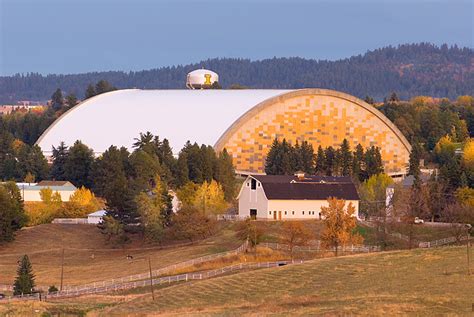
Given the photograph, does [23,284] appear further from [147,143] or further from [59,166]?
[59,166]

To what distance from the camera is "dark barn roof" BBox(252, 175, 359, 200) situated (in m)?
92.2

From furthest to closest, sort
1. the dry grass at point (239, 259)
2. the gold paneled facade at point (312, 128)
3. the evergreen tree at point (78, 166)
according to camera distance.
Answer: the gold paneled facade at point (312, 128) < the evergreen tree at point (78, 166) < the dry grass at point (239, 259)

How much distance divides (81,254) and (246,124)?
4077 cm

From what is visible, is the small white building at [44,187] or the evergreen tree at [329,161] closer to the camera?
the small white building at [44,187]

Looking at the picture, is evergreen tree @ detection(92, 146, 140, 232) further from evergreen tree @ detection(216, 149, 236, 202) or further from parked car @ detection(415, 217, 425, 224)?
parked car @ detection(415, 217, 425, 224)

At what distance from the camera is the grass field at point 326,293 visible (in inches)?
2119

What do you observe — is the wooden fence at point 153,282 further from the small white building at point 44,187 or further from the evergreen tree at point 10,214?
the small white building at point 44,187

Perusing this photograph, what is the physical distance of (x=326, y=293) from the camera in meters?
58.5

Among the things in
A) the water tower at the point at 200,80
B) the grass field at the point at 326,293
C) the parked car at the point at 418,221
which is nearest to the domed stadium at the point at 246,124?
the water tower at the point at 200,80

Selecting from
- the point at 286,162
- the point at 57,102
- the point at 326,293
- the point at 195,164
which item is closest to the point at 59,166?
the point at 195,164

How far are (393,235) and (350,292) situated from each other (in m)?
28.4

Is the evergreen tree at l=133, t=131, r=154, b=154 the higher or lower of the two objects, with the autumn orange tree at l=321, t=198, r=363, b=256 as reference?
higher

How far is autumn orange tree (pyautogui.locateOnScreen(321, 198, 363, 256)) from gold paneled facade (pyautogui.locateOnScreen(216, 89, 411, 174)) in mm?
41643

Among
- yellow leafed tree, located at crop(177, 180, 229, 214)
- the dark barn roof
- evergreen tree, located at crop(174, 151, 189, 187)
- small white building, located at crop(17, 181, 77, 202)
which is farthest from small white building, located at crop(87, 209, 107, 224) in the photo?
the dark barn roof
